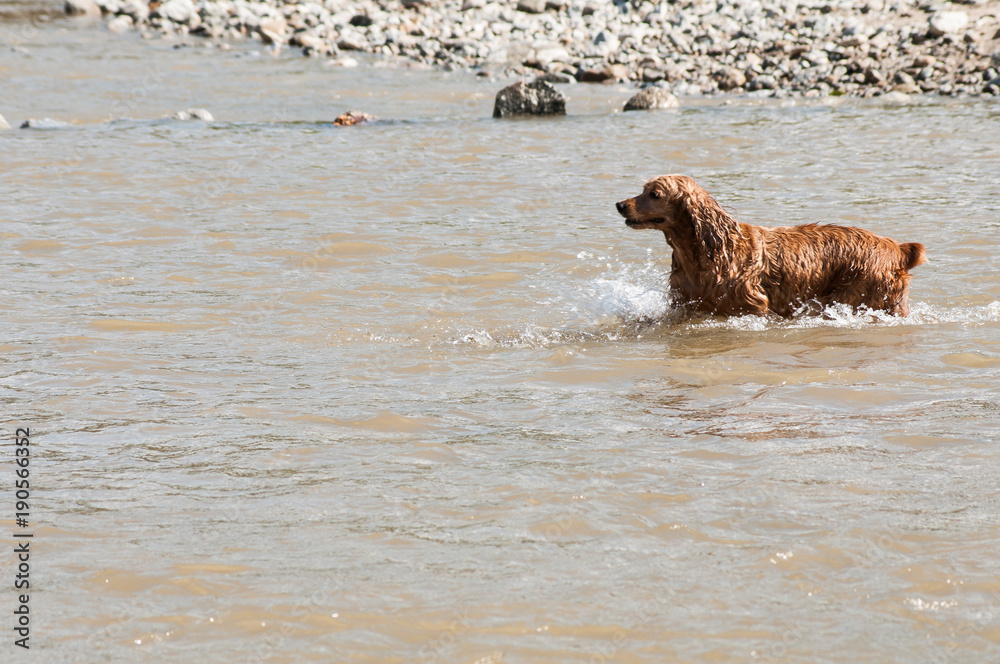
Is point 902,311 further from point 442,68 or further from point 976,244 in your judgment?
point 442,68

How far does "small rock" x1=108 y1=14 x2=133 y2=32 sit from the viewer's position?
2705 cm

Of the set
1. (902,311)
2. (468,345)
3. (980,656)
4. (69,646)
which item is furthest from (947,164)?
(69,646)

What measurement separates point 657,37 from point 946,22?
17.9ft

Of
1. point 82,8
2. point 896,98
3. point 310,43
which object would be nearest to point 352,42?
point 310,43

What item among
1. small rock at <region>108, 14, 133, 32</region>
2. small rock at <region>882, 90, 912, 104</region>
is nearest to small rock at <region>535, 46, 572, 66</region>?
small rock at <region>882, 90, 912, 104</region>

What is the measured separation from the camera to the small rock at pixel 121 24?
27047 millimetres

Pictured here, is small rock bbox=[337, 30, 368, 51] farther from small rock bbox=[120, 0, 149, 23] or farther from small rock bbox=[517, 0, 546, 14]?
small rock bbox=[120, 0, 149, 23]

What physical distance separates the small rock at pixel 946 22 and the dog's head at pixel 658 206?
45.9 ft

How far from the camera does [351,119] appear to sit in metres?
16.0

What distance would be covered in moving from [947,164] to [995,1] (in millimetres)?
9293

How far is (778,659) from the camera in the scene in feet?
11.2

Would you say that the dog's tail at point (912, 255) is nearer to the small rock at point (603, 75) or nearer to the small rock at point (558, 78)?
the small rock at point (603, 75)

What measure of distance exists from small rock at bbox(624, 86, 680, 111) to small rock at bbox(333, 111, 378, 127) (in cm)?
403

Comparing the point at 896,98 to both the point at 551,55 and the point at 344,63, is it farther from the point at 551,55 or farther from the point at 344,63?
the point at 344,63
